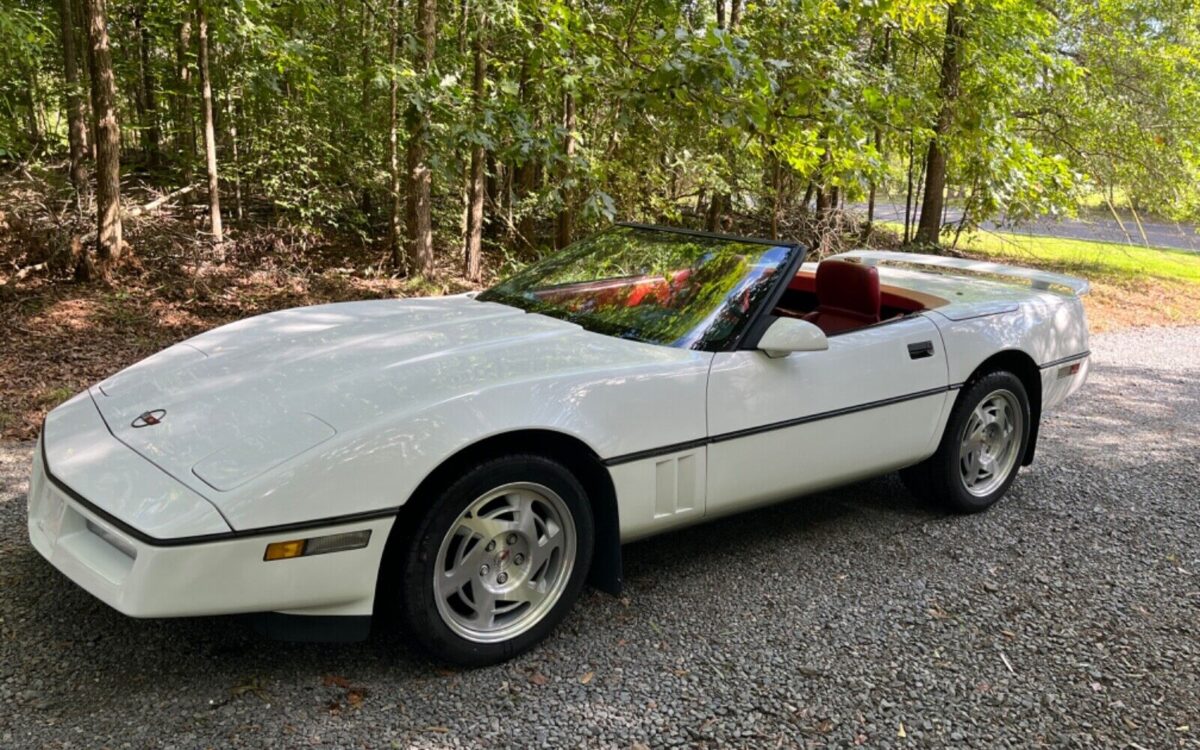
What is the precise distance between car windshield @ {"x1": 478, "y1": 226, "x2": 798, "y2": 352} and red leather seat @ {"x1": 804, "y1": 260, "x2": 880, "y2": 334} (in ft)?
2.65

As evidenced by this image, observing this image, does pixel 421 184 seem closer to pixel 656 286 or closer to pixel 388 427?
pixel 656 286

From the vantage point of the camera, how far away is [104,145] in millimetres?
8039

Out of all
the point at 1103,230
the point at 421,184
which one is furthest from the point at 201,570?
the point at 1103,230

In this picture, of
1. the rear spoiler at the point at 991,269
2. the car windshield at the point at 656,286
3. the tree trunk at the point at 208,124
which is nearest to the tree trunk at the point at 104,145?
the tree trunk at the point at 208,124

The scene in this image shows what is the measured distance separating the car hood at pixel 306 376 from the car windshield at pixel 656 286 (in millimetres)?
170

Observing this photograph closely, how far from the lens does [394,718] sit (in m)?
2.42

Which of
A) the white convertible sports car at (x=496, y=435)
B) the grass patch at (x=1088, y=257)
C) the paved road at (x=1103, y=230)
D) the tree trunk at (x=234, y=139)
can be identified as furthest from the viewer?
the paved road at (x=1103, y=230)

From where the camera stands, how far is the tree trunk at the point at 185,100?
451 inches

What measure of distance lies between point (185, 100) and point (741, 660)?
41.9 feet

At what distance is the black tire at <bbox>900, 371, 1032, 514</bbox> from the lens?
4078 mm

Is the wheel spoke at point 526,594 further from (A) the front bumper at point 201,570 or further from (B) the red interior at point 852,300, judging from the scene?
(B) the red interior at point 852,300

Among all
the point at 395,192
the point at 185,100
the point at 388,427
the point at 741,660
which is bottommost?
the point at 741,660

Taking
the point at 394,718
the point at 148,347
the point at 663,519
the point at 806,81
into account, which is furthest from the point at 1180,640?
the point at 148,347

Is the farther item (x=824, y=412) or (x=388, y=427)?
(x=824, y=412)
